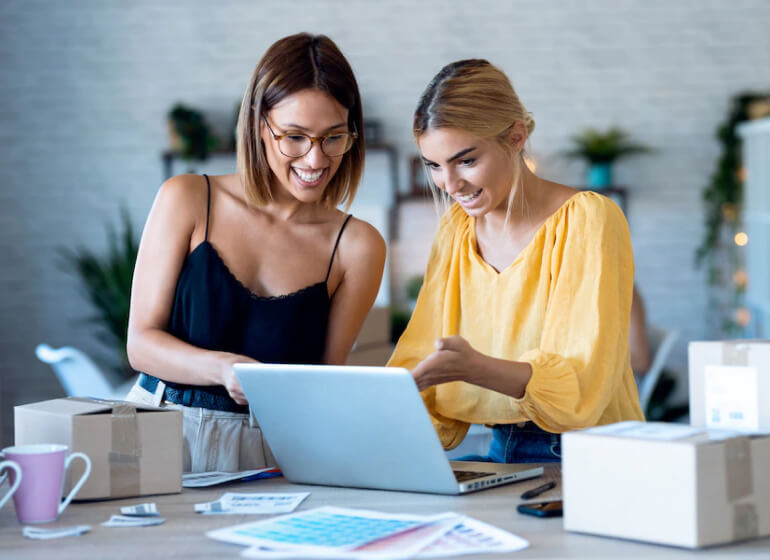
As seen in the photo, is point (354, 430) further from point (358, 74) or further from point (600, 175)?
point (358, 74)

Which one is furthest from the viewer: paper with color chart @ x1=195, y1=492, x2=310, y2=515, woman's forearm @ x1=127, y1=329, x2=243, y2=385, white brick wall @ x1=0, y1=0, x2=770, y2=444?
white brick wall @ x1=0, y1=0, x2=770, y2=444

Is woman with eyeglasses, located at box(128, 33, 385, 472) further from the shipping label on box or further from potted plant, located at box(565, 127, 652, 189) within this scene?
potted plant, located at box(565, 127, 652, 189)

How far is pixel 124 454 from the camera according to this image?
1447 mm

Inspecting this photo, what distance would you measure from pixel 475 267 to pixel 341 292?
30cm

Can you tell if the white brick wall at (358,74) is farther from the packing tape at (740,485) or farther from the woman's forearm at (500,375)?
the packing tape at (740,485)

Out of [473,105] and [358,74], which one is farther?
[358,74]

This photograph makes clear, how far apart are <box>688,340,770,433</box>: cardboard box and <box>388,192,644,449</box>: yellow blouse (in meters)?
0.26

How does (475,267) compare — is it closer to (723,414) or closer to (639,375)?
(723,414)

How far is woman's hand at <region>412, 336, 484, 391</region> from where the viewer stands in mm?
1413

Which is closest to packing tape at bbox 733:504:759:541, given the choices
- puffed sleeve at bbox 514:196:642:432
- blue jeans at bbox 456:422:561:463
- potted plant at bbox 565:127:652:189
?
puffed sleeve at bbox 514:196:642:432

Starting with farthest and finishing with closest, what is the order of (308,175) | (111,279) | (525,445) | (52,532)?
(111,279) < (308,175) < (525,445) < (52,532)

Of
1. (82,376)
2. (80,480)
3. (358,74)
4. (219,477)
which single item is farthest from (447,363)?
(358,74)

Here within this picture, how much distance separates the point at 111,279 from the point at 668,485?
4722 millimetres

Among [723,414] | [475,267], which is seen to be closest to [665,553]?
[723,414]
